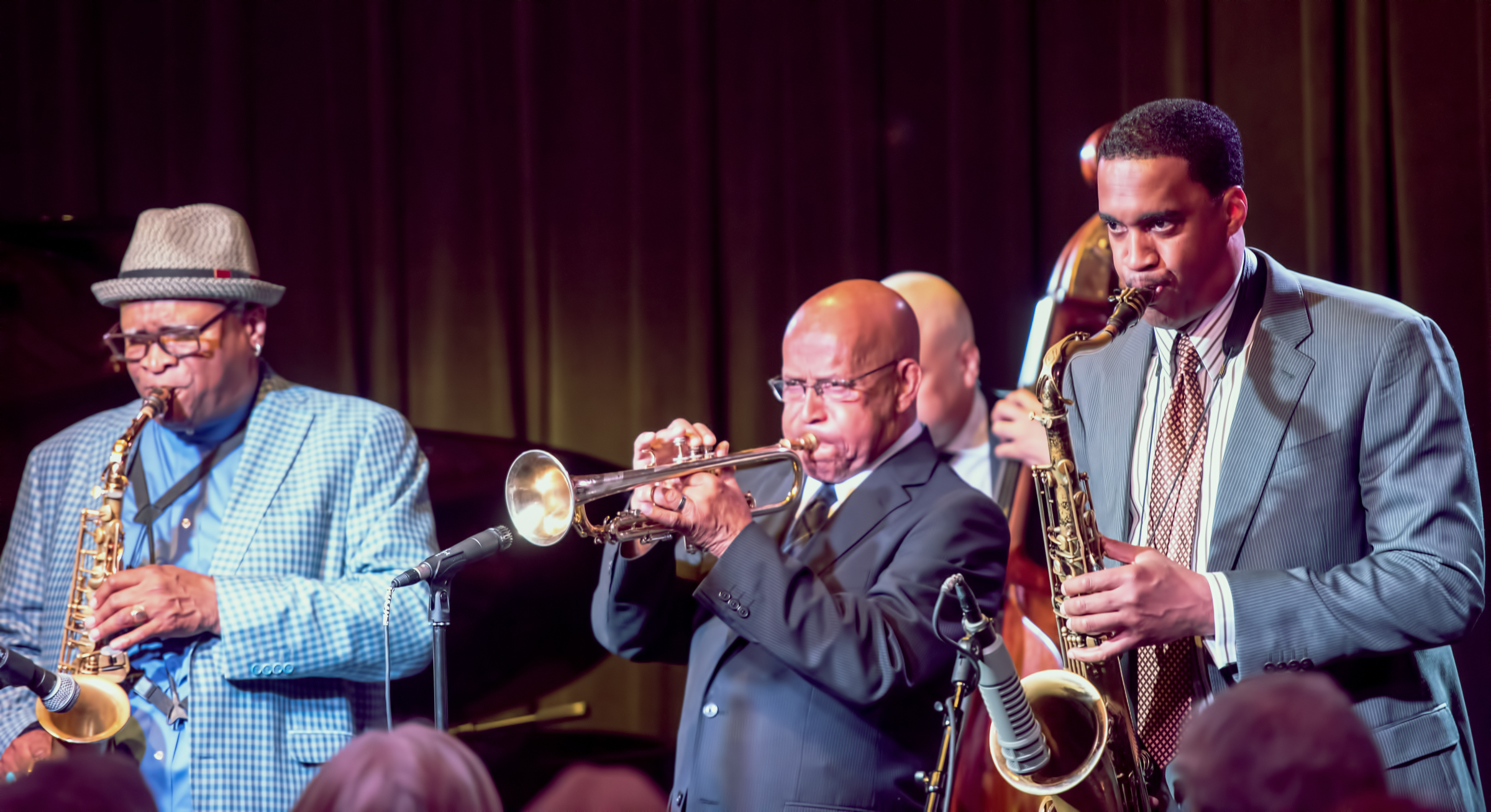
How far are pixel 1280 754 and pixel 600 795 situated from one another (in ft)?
2.00

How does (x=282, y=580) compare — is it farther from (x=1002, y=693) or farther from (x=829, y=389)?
(x=1002, y=693)

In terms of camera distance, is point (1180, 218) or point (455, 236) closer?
point (1180, 218)

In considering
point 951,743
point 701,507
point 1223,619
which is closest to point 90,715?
point 701,507

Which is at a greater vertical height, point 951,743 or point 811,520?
point 811,520

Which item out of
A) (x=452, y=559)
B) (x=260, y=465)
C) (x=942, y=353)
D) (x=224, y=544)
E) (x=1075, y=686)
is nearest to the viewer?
(x=1075, y=686)

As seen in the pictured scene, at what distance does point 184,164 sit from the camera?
4.41 meters

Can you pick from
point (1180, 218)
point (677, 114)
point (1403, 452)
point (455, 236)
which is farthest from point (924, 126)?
point (1403, 452)

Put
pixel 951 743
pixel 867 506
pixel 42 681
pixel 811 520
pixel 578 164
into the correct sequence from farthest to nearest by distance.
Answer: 1. pixel 578 164
2. pixel 811 520
3. pixel 867 506
4. pixel 42 681
5. pixel 951 743

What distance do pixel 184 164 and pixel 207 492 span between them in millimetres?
1743

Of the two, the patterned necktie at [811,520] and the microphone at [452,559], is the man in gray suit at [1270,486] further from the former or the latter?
the microphone at [452,559]

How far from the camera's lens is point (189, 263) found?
3.19m

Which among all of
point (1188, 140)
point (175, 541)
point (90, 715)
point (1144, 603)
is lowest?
point (90, 715)

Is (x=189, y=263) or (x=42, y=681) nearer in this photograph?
(x=42, y=681)

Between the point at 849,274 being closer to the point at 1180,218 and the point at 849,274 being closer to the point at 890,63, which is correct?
the point at 890,63
